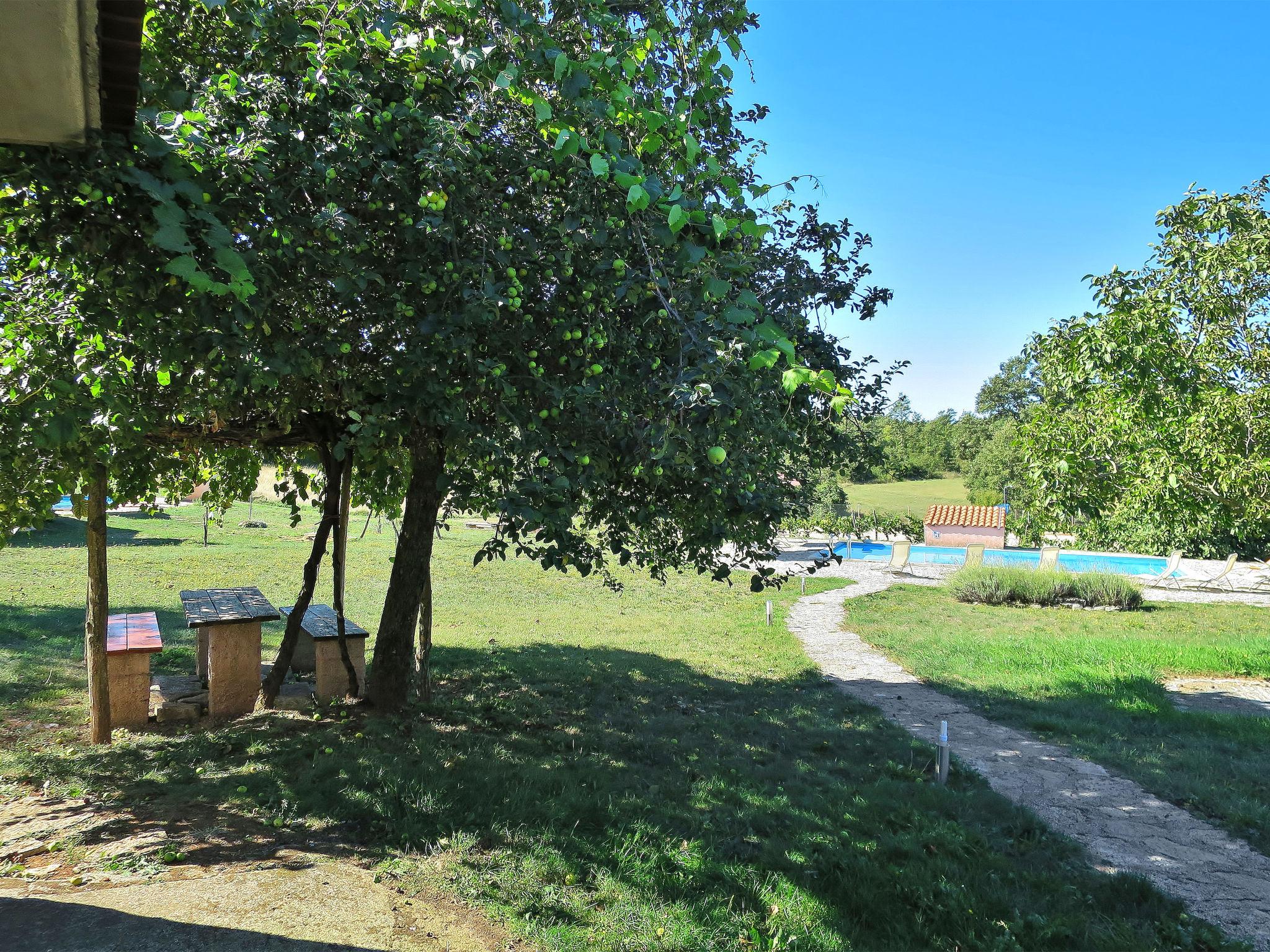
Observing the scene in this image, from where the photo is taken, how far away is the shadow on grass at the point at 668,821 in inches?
161

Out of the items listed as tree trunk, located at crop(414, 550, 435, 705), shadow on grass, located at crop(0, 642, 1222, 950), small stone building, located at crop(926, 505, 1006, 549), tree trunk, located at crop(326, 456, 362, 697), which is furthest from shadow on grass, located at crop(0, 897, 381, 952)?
small stone building, located at crop(926, 505, 1006, 549)

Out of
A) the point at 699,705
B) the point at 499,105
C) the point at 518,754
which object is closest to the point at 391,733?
Result: the point at 518,754

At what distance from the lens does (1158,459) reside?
881cm

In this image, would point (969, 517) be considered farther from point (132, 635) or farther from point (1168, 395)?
point (132, 635)

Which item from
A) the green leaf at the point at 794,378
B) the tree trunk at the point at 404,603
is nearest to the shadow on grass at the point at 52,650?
the tree trunk at the point at 404,603

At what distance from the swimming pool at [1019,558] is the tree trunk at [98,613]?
19293 mm

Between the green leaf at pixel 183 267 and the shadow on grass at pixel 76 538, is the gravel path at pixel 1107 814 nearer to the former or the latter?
the green leaf at pixel 183 267

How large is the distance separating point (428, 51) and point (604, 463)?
2.29 meters

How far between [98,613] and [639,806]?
14.3 feet

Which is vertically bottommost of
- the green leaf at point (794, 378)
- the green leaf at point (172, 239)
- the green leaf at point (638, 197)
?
the green leaf at point (794, 378)

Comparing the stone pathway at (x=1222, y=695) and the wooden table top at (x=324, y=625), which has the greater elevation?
the wooden table top at (x=324, y=625)

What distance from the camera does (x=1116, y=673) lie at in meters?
A: 11.1

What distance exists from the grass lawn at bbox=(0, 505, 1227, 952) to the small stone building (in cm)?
2733

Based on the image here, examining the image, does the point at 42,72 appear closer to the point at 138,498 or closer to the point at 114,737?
the point at 114,737
